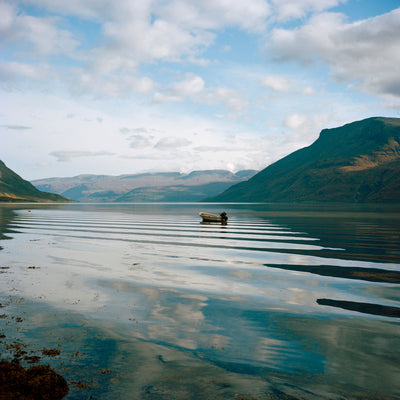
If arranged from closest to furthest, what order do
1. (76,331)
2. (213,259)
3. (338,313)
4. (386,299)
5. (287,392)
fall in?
(287,392) → (76,331) → (338,313) → (386,299) → (213,259)

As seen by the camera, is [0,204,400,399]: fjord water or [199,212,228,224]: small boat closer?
[0,204,400,399]: fjord water

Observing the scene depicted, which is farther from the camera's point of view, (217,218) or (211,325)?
(217,218)

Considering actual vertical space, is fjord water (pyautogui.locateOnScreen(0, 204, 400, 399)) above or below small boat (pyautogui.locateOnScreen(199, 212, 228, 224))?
below

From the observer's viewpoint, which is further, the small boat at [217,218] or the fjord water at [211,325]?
the small boat at [217,218]

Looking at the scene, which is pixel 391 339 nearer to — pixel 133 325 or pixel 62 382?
pixel 133 325

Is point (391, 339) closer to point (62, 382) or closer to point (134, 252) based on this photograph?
point (62, 382)

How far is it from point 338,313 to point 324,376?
19.0 ft

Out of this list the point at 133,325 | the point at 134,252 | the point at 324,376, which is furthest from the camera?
the point at 134,252

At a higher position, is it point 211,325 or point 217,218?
point 217,218

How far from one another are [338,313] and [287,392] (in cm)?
706

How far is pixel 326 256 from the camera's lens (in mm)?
28531

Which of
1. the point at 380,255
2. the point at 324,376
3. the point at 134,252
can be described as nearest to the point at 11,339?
the point at 324,376

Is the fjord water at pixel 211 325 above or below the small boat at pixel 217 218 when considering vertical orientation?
below

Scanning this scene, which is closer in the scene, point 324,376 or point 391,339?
point 324,376
